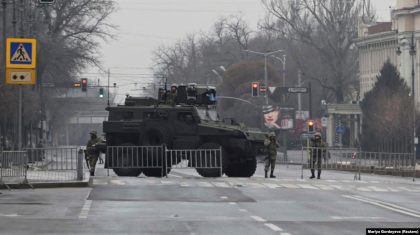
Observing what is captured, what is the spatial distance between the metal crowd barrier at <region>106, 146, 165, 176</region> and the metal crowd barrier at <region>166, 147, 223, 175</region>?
1.06ft

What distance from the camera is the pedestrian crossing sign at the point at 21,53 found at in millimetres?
22219

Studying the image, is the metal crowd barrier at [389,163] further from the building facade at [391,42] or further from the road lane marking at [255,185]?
the building facade at [391,42]

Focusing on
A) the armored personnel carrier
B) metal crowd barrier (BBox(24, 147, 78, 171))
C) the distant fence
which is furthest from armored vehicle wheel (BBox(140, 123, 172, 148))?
the distant fence

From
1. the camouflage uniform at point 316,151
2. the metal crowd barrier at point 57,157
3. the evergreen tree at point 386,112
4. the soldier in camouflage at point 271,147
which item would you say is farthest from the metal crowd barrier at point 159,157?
the evergreen tree at point 386,112

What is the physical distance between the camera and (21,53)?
22.3 metres

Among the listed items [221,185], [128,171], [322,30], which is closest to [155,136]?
[128,171]

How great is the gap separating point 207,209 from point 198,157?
37.6 ft

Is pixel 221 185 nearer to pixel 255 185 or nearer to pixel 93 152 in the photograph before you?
pixel 255 185

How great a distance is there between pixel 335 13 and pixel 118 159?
60.4m

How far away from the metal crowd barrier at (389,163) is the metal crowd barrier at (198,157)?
7.48m

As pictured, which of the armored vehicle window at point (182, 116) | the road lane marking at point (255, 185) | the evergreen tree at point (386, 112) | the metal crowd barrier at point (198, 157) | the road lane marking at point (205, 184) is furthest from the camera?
the evergreen tree at point (386, 112)

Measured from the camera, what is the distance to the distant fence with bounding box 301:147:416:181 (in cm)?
3353

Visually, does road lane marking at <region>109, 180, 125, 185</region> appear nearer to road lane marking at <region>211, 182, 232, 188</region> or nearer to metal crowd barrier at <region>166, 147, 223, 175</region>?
road lane marking at <region>211, 182, 232, 188</region>

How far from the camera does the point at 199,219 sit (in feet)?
49.3
